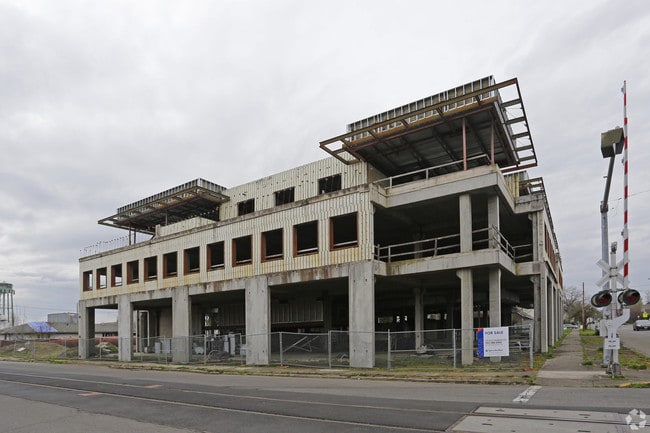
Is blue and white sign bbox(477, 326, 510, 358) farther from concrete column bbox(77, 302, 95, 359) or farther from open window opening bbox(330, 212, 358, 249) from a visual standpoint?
concrete column bbox(77, 302, 95, 359)

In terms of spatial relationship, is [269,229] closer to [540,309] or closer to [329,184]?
[329,184]

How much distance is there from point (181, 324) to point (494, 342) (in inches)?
844

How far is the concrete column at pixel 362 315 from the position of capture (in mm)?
23141

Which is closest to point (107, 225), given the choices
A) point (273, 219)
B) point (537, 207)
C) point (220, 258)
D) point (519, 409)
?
point (220, 258)

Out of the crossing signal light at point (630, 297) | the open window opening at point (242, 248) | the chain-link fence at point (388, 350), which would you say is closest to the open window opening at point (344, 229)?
the open window opening at point (242, 248)

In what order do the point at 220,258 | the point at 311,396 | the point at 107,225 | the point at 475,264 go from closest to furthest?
the point at 311,396 → the point at 475,264 → the point at 220,258 → the point at 107,225

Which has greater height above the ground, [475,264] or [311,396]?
[475,264]

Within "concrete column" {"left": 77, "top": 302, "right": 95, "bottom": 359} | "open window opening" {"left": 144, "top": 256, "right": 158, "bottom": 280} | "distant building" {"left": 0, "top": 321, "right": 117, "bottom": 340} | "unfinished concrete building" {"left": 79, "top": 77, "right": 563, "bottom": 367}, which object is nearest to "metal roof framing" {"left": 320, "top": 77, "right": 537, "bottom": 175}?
"unfinished concrete building" {"left": 79, "top": 77, "right": 563, "bottom": 367}

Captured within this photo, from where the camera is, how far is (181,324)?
33656mm

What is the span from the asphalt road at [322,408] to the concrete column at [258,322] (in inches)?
408

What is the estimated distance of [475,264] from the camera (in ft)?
74.0

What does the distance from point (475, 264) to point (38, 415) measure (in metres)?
17.1

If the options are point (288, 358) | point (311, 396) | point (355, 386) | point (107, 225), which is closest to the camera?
point (311, 396)

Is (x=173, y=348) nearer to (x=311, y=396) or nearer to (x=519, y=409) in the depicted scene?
(x=311, y=396)
